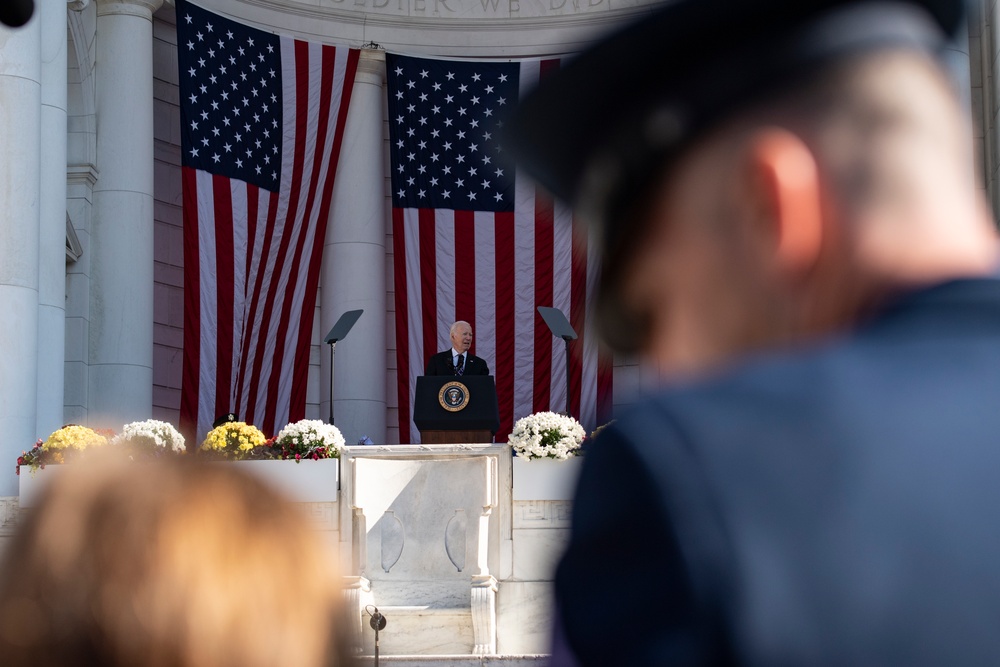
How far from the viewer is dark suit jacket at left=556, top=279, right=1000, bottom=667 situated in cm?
71

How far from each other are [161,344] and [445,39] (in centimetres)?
633

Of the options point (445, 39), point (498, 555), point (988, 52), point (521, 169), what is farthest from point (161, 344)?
point (521, 169)

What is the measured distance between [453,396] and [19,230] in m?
4.99

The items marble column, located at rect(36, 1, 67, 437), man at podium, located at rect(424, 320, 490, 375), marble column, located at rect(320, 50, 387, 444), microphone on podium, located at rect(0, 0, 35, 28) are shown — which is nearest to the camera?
microphone on podium, located at rect(0, 0, 35, 28)

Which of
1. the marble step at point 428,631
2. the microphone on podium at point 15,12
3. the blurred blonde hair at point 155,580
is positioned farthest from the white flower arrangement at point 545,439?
the blurred blonde hair at point 155,580

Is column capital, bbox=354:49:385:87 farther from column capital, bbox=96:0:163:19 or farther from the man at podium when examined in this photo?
the man at podium

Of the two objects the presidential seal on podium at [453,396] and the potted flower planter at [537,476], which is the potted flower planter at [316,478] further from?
the potted flower planter at [537,476]

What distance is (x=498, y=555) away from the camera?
12.6 metres

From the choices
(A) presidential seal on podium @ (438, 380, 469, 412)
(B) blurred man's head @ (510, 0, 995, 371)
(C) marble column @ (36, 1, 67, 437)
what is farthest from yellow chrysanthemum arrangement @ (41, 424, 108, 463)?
(B) blurred man's head @ (510, 0, 995, 371)

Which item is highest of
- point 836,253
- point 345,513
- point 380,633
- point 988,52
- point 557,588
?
point 988,52

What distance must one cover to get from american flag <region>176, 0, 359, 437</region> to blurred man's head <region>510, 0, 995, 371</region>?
53.4 feet

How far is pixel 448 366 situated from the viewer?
1491cm

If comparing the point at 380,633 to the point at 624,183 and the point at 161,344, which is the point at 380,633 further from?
the point at 624,183

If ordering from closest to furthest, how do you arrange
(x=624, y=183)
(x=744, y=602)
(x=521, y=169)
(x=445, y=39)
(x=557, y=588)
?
(x=744, y=602) < (x=557, y=588) < (x=624, y=183) < (x=521, y=169) < (x=445, y=39)
